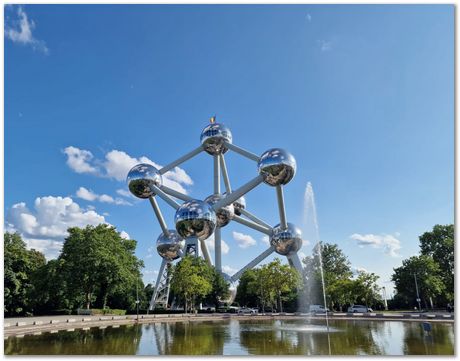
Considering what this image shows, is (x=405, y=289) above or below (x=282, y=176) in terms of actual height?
below

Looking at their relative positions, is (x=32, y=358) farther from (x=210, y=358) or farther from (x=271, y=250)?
(x=271, y=250)

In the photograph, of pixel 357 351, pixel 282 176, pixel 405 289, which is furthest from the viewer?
pixel 405 289

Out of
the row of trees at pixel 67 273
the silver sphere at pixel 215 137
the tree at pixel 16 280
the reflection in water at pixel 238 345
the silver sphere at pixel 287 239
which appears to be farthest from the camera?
the silver sphere at pixel 287 239

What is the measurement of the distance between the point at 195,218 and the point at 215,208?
323 cm

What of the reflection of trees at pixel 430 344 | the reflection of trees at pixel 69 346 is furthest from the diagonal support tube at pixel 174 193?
the reflection of trees at pixel 430 344

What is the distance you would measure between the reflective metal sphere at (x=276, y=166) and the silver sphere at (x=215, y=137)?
17.6 feet

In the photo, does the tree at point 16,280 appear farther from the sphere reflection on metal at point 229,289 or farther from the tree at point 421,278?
the tree at point 421,278

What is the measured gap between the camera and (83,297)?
111 feet

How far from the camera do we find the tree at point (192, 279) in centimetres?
3092

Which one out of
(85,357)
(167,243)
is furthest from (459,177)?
(167,243)

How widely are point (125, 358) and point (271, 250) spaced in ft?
95.3

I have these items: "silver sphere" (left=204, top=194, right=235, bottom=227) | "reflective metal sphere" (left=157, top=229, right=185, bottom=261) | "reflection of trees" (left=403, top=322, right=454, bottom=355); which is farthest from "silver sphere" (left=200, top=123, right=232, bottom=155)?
"reflection of trees" (left=403, top=322, right=454, bottom=355)

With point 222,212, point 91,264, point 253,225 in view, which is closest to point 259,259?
point 253,225

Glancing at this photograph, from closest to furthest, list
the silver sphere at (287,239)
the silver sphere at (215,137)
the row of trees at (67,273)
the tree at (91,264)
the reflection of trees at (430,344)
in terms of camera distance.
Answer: the reflection of trees at (430,344)
the row of trees at (67,273)
the tree at (91,264)
the silver sphere at (215,137)
the silver sphere at (287,239)
